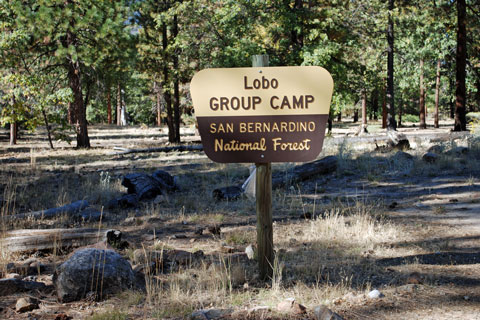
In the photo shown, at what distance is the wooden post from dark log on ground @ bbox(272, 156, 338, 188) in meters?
5.19

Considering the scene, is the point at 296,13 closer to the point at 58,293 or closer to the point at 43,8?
the point at 43,8

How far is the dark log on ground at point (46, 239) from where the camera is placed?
16.3 feet

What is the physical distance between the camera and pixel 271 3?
1666 centimetres

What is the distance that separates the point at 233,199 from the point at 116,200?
2.14 m

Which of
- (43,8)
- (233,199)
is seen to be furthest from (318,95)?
(43,8)

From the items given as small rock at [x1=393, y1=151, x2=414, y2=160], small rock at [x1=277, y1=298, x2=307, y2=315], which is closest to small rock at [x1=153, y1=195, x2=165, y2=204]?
small rock at [x1=277, y1=298, x2=307, y2=315]

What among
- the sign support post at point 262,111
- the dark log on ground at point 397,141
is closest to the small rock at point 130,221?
the sign support post at point 262,111

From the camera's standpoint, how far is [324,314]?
10.3 ft

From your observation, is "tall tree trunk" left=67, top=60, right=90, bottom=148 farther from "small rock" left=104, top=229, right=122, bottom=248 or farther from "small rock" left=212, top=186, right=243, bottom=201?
"small rock" left=104, top=229, right=122, bottom=248

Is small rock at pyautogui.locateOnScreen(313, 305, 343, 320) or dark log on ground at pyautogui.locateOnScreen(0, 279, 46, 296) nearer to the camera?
small rock at pyautogui.locateOnScreen(313, 305, 343, 320)

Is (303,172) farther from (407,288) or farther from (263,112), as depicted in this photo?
(263,112)

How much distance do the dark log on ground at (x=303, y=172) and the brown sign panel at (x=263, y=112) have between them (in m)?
5.48

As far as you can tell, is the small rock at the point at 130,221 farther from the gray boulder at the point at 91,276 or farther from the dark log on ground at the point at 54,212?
the gray boulder at the point at 91,276

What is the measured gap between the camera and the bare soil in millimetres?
3605
